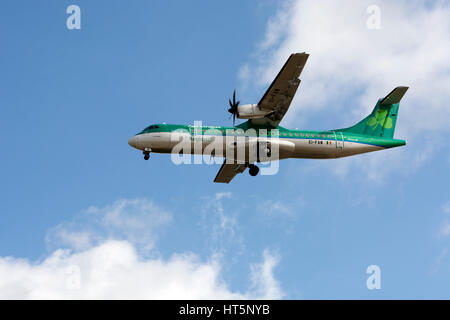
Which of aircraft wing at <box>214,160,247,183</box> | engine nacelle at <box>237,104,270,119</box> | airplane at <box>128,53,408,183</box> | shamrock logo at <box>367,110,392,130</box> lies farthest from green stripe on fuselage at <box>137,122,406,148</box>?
aircraft wing at <box>214,160,247,183</box>

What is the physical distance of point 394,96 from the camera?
3222 cm

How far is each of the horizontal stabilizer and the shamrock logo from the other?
0.62 m

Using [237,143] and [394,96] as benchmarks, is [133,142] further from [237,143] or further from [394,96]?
[394,96]

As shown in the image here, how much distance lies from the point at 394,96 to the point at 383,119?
1510 mm

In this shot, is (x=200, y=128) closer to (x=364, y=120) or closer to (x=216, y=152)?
(x=216, y=152)

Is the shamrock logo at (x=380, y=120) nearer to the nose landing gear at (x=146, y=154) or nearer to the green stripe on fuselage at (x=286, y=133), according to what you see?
the green stripe on fuselage at (x=286, y=133)

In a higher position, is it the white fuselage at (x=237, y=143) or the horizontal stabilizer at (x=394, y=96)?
the horizontal stabilizer at (x=394, y=96)

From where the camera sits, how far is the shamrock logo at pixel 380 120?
32.2 m

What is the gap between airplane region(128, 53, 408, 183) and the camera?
27.6 metres

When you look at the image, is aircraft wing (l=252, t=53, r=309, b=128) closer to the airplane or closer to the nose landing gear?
the airplane

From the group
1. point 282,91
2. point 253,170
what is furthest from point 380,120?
point 253,170

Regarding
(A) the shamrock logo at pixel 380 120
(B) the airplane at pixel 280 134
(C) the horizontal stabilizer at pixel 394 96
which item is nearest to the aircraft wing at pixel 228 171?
(B) the airplane at pixel 280 134
